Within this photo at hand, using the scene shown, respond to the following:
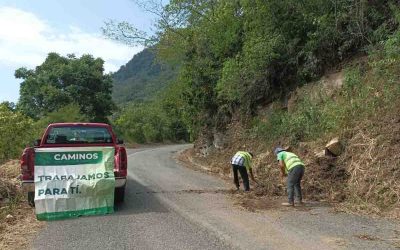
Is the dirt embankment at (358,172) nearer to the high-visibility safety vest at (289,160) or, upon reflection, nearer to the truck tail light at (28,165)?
the high-visibility safety vest at (289,160)

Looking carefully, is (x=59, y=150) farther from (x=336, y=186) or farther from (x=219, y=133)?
(x=219, y=133)

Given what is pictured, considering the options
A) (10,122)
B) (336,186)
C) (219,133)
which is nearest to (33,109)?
(10,122)

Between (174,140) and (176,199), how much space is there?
176 ft

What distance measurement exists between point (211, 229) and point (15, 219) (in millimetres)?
4069

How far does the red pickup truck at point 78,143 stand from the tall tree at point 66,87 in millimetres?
32679

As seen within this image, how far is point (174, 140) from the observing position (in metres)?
65.3

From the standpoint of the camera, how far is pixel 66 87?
45688 mm

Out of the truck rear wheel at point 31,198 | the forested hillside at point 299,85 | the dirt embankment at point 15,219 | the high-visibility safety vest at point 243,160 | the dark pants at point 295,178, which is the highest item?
the forested hillside at point 299,85

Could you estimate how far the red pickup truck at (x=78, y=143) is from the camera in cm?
1030

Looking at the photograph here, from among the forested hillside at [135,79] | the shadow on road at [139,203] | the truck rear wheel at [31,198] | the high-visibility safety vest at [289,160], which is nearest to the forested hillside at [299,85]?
the high-visibility safety vest at [289,160]

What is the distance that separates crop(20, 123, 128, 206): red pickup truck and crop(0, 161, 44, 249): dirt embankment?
0.49m

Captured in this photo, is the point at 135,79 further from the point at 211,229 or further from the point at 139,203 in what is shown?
the point at 211,229

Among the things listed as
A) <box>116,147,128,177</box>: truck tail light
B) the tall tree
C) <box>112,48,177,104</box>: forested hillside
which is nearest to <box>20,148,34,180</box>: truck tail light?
<box>116,147,128,177</box>: truck tail light

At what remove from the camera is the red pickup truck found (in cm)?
1030
